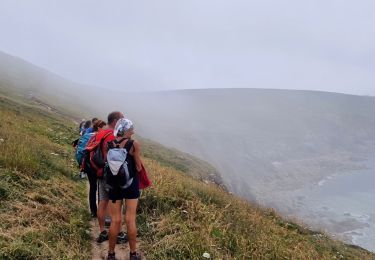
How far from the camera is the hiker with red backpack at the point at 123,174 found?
6.59 m

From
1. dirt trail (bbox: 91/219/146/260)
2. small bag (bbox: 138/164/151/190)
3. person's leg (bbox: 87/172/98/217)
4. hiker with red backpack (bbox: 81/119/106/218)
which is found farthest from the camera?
person's leg (bbox: 87/172/98/217)

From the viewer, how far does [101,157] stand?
797cm

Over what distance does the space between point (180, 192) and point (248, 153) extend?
5129 inches

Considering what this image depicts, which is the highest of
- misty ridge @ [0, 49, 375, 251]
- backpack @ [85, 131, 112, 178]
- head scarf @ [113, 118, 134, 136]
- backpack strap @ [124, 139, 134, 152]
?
head scarf @ [113, 118, 134, 136]

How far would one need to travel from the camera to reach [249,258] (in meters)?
7.80

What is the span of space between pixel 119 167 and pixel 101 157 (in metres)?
1.54

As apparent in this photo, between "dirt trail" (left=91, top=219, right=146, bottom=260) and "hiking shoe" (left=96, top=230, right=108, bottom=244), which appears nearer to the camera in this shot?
"dirt trail" (left=91, top=219, right=146, bottom=260)

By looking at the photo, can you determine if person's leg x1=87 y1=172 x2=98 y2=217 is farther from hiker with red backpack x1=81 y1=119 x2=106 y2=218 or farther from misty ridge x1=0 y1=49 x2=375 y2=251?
misty ridge x1=0 y1=49 x2=375 y2=251

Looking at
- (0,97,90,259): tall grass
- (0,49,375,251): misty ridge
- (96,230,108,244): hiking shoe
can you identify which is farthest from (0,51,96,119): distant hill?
(96,230,108,244): hiking shoe

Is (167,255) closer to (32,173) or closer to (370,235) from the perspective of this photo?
(32,173)

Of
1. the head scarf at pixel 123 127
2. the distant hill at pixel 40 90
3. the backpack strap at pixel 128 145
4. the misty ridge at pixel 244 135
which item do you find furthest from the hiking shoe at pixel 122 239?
the misty ridge at pixel 244 135

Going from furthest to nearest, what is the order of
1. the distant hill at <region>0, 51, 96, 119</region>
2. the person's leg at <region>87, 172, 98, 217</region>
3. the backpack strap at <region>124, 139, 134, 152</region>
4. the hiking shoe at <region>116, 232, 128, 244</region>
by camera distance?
the distant hill at <region>0, 51, 96, 119</region>, the person's leg at <region>87, 172, 98, 217</region>, the hiking shoe at <region>116, 232, 128, 244</region>, the backpack strap at <region>124, 139, 134, 152</region>

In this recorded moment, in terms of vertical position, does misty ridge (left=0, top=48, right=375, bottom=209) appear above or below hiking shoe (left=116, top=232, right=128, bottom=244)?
below

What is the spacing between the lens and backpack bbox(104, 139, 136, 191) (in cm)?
656
